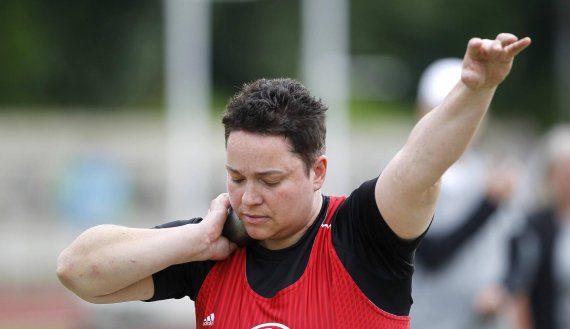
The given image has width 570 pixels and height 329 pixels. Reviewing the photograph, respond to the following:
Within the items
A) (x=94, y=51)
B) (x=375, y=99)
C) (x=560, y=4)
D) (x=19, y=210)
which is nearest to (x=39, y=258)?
(x=19, y=210)

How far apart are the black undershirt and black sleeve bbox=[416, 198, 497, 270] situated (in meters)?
2.37

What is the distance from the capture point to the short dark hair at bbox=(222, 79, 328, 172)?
3574 millimetres

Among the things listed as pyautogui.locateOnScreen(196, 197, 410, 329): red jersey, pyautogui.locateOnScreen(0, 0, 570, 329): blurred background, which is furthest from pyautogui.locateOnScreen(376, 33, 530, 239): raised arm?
pyautogui.locateOnScreen(0, 0, 570, 329): blurred background

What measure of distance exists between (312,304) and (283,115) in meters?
0.60

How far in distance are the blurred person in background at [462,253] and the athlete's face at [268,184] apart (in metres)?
2.48

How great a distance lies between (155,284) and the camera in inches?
150

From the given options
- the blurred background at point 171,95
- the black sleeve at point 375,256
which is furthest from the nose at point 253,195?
the blurred background at point 171,95

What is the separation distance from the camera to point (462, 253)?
6168 millimetres

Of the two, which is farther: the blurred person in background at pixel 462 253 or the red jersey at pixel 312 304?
the blurred person in background at pixel 462 253

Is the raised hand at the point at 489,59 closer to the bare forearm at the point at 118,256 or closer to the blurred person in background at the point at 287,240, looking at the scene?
the blurred person in background at the point at 287,240

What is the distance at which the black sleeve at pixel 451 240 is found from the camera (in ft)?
19.9

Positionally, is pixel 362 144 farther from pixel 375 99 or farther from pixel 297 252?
pixel 297 252

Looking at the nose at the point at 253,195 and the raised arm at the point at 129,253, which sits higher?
the nose at the point at 253,195

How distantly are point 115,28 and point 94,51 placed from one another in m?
1.36
